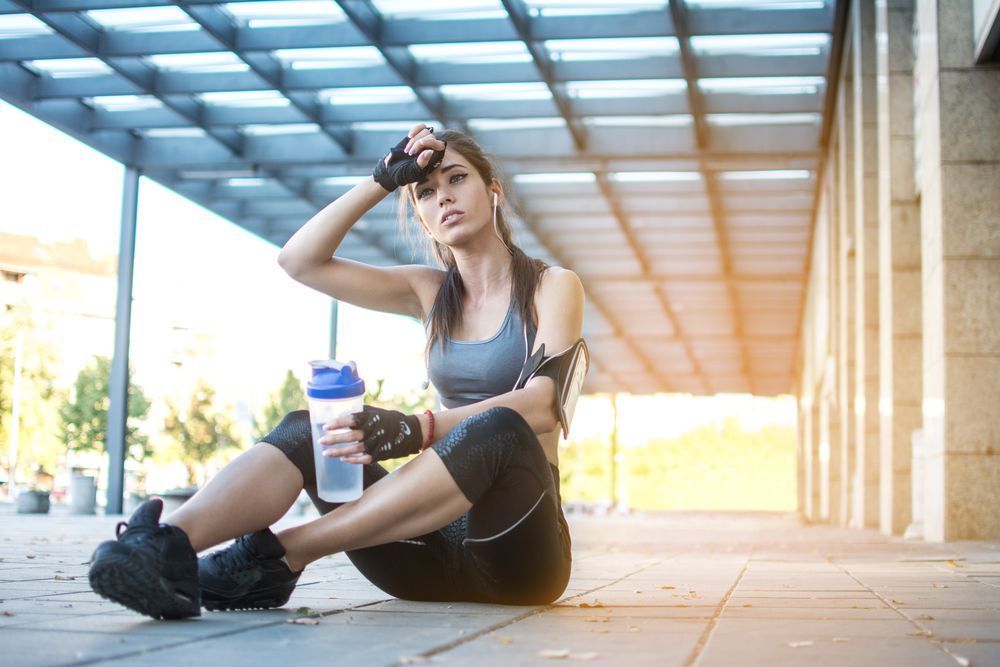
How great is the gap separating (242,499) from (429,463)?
446 mm

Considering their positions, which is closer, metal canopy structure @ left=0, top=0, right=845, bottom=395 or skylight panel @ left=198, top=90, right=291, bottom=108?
metal canopy structure @ left=0, top=0, right=845, bottom=395

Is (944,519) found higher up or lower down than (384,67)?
lower down

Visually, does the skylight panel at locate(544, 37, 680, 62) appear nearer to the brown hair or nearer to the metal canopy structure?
the metal canopy structure

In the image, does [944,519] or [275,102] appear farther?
[275,102]

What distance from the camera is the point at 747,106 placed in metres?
14.9

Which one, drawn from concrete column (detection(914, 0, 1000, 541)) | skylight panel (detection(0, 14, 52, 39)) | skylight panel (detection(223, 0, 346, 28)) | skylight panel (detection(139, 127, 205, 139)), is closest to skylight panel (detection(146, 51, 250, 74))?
skylight panel (detection(223, 0, 346, 28))

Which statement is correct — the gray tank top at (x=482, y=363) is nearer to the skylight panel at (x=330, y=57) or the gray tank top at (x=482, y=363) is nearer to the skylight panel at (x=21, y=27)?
the skylight panel at (x=330, y=57)

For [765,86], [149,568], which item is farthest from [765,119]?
[149,568]

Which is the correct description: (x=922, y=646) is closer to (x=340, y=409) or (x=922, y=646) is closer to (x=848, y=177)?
(x=340, y=409)

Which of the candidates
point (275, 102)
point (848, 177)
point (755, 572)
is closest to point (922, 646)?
point (755, 572)

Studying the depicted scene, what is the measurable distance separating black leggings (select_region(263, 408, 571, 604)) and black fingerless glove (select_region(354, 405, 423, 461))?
72 mm

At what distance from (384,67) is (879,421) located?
703 cm

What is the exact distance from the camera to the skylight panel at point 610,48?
13.2 meters

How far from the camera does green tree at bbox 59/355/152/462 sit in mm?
23109
